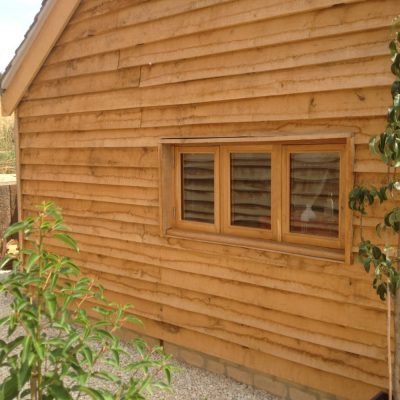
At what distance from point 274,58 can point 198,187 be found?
4.76 ft

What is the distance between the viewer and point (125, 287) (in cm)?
561

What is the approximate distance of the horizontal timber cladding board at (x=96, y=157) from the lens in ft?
17.0

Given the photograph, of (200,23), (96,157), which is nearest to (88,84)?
(96,157)

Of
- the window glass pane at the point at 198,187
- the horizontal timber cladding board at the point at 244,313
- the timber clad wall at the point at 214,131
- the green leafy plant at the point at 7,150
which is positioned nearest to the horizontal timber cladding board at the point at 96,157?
the timber clad wall at the point at 214,131

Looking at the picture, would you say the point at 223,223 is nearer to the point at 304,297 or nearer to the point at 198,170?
the point at 198,170

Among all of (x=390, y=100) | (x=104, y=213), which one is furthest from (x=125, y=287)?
(x=390, y=100)

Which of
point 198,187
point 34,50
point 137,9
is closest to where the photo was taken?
point 198,187

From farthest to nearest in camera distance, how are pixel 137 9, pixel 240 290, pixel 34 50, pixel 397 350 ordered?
pixel 34 50
pixel 137 9
pixel 240 290
pixel 397 350

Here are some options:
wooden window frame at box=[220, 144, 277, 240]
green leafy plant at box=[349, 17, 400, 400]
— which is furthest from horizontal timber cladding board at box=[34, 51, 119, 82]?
green leafy plant at box=[349, 17, 400, 400]

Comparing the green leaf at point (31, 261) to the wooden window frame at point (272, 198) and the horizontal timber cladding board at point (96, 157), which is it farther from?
the horizontal timber cladding board at point (96, 157)

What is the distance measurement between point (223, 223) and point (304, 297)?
105 centimetres

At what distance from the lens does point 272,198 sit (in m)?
4.27

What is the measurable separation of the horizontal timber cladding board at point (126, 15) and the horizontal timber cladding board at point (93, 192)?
67.8 inches

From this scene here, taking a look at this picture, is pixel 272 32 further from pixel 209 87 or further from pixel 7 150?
pixel 7 150
